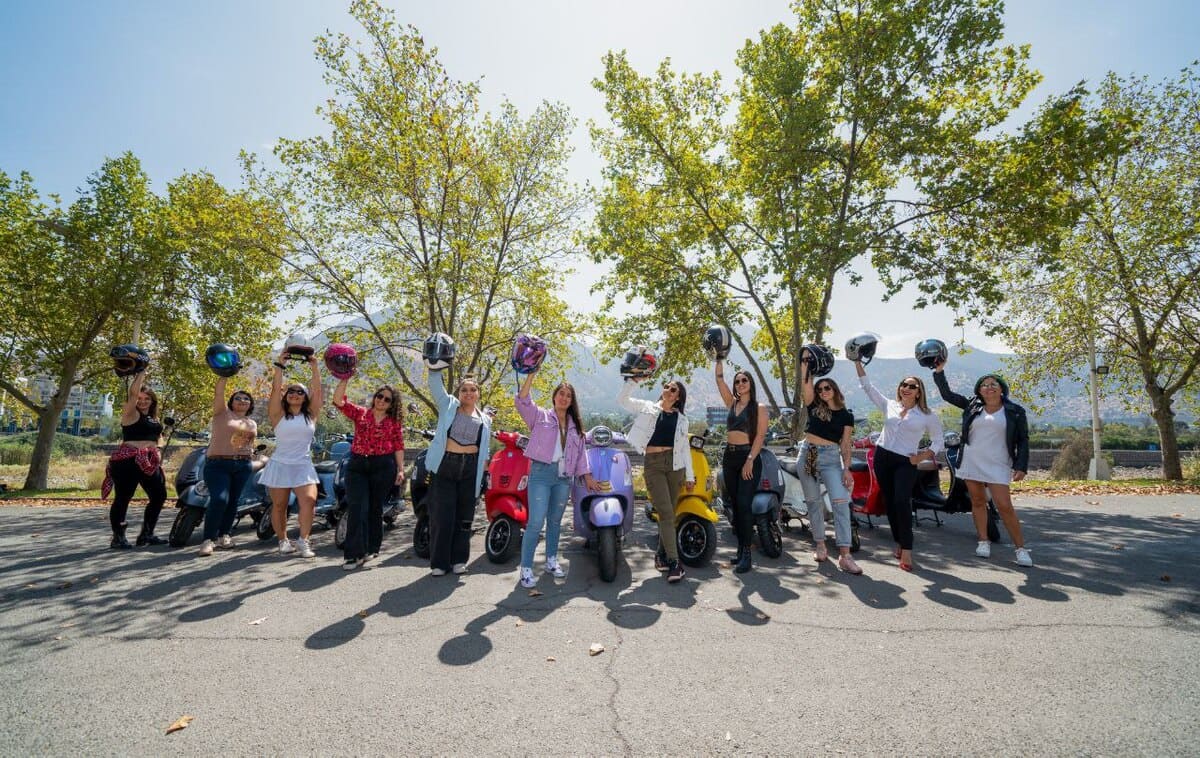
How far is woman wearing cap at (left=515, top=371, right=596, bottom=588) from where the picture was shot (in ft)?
16.0

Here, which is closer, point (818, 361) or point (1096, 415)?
point (818, 361)

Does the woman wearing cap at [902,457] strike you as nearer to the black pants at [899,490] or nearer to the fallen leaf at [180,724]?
the black pants at [899,490]

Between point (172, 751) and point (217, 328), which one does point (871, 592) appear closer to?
point (172, 751)

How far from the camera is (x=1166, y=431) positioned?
1638cm

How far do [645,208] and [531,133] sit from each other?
130 inches

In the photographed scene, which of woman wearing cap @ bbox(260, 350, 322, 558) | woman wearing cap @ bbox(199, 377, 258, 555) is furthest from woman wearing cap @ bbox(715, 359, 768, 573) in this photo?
woman wearing cap @ bbox(199, 377, 258, 555)

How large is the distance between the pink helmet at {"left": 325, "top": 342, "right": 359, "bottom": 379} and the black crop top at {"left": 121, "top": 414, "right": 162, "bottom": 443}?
8.25 ft

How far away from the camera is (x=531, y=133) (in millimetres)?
12992

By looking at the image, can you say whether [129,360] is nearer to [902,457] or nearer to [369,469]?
[369,469]

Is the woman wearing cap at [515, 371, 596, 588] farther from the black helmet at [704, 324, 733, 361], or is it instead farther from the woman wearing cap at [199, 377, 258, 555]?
the woman wearing cap at [199, 377, 258, 555]

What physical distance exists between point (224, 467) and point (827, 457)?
21.9ft

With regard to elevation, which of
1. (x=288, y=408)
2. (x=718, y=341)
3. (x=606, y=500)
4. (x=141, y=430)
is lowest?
(x=606, y=500)

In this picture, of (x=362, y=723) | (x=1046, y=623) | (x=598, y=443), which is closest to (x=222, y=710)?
(x=362, y=723)

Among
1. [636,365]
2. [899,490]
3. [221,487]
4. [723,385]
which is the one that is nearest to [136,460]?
[221,487]
